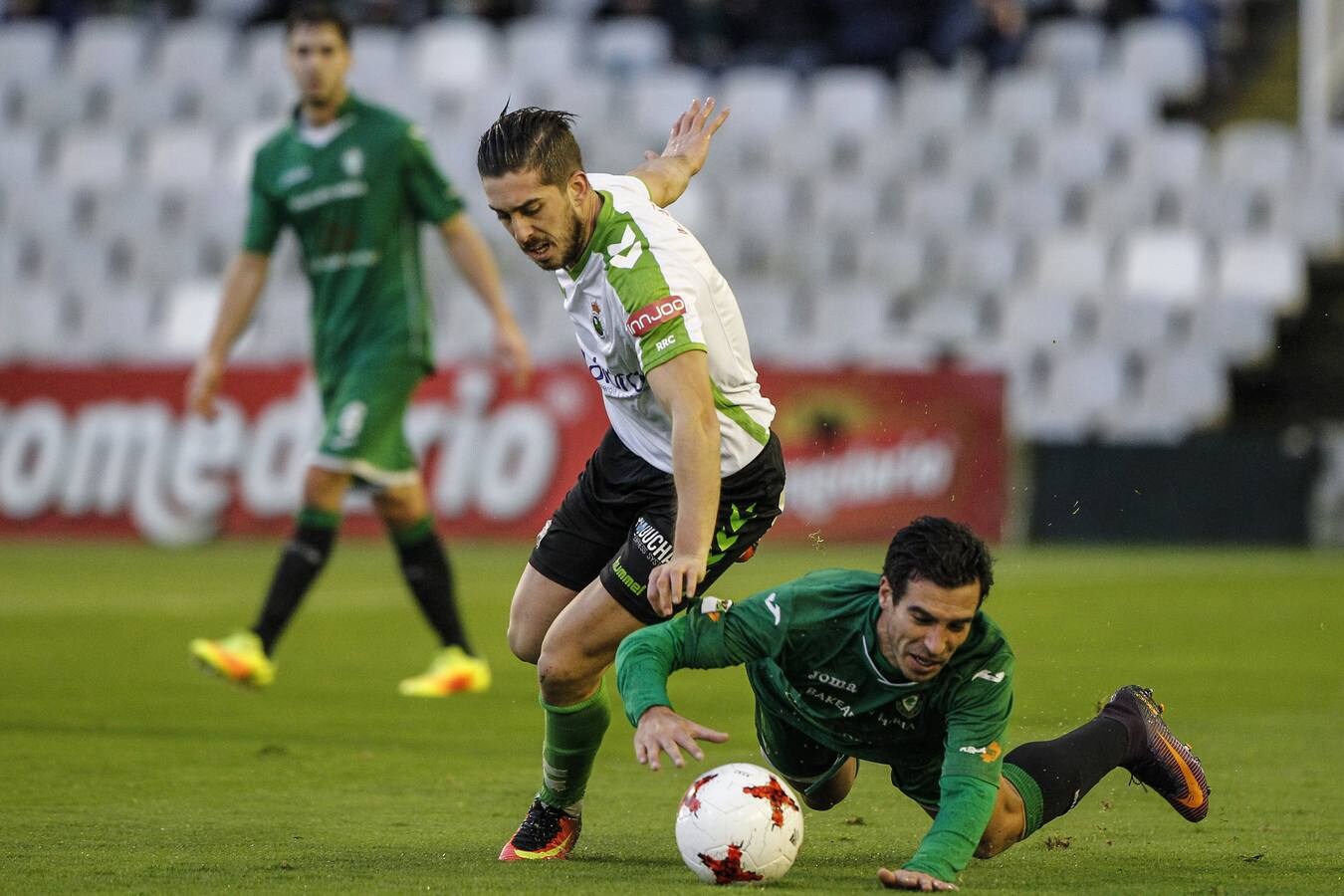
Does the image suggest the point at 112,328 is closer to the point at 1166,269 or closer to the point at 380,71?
the point at 380,71

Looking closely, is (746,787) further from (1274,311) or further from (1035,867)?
(1274,311)

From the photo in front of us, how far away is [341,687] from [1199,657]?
3916mm

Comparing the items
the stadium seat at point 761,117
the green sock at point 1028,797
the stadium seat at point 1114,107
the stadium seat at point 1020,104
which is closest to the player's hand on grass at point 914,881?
the green sock at point 1028,797

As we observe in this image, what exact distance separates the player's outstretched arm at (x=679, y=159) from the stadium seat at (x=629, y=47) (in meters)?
12.6

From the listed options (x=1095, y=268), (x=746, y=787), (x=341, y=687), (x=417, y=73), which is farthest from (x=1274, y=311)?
(x=746, y=787)

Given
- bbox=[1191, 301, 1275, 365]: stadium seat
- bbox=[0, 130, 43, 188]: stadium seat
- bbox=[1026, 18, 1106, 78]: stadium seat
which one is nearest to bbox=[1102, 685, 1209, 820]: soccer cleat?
bbox=[1191, 301, 1275, 365]: stadium seat

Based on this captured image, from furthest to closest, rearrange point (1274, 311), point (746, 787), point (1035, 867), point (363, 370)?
point (1274, 311) → point (363, 370) → point (1035, 867) → point (746, 787)

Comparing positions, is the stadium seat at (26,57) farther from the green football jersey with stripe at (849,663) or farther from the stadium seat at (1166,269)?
the green football jersey with stripe at (849,663)

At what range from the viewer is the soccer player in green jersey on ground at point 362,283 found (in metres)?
7.63

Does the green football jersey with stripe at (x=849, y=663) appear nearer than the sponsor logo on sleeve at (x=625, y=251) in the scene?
Yes

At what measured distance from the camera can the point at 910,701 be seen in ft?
14.7

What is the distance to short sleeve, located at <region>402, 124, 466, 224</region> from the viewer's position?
7.80 metres

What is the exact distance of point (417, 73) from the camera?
18.1 metres

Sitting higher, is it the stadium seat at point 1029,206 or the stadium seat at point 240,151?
the stadium seat at point 240,151
